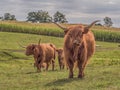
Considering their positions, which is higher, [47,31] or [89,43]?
[89,43]

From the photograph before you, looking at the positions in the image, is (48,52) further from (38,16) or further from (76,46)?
(38,16)

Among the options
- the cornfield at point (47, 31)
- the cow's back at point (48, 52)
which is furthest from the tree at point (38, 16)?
the cow's back at point (48, 52)

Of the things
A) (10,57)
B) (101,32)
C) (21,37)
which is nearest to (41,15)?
(101,32)

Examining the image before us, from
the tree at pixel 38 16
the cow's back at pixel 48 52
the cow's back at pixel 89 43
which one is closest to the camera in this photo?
the cow's back at pixel 89 43

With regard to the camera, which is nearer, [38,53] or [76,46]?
[76,46]

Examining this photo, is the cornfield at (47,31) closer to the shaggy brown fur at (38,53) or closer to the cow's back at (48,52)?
the cow's back at (48,52)

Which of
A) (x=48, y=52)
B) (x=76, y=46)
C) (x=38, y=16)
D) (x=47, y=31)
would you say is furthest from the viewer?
(x=38, y=16)

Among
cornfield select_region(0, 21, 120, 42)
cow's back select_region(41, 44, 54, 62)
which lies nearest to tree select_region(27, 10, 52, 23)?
cornfield select_region(0, 21, 120, 42)

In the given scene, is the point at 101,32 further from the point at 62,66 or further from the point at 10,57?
the point at 62,66

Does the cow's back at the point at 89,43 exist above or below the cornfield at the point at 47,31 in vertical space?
above

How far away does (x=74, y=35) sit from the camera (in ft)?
51.4

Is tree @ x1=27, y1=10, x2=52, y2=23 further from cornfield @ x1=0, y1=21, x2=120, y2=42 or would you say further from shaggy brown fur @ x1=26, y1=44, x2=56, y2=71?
shaggy brown fur @ x1=26, y1=44, x2=56, y2=71

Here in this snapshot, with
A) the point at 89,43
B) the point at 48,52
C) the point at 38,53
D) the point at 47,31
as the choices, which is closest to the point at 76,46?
the point at 89,43

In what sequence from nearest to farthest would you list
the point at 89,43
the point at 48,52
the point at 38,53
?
the point at 89,43 < the point at 38,53 < the point at 48,52
